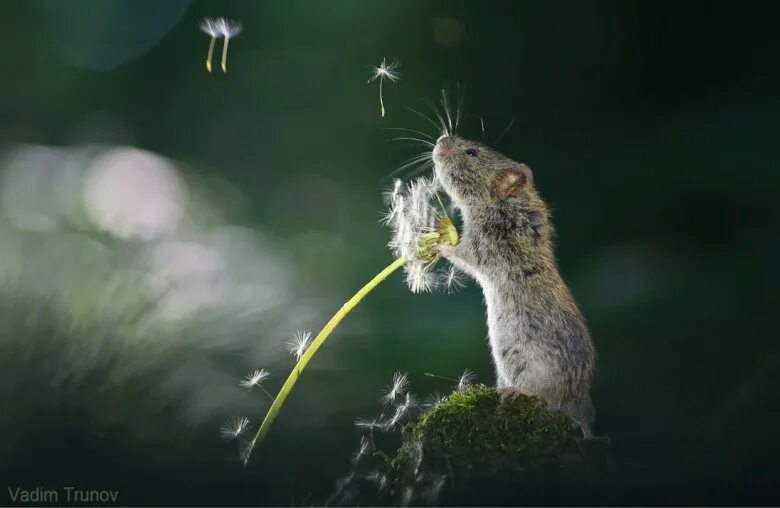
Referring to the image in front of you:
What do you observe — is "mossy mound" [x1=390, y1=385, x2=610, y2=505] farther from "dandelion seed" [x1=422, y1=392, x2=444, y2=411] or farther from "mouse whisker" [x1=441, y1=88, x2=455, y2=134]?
"mouse whisker" [x1=441, y1=88, x2=455, y2=134]

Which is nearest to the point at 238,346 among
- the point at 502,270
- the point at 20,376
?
the point at 20,376

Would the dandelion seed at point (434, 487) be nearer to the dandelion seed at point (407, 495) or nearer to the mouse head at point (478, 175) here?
the dandelion seed at point (407, 495)

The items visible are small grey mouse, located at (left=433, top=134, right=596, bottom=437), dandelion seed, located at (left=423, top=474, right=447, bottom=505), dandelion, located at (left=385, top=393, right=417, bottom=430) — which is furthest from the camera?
dandelion, located at (left=385, top=393, right=417, bottom=430)

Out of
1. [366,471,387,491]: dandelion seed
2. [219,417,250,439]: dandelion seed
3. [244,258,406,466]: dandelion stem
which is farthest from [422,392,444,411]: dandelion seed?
[219,417,250,439]: dandelion seed

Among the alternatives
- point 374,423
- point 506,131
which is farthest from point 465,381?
point 506,131

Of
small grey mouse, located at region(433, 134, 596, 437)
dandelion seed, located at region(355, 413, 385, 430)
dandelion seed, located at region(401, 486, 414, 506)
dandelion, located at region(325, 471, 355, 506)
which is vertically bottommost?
dandelion seed, located at region(401, 486, 414, 506)

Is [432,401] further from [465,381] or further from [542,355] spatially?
[542,355]

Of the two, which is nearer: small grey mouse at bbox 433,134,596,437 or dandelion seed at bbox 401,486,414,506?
dandelion seed at bbox 401,486,414,506

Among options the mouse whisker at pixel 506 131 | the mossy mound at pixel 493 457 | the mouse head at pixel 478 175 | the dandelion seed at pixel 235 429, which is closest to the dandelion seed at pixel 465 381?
the mossy mound at pixel 493 457

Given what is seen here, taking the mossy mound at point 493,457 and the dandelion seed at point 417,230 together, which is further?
the dandelion seed at point 417,230
